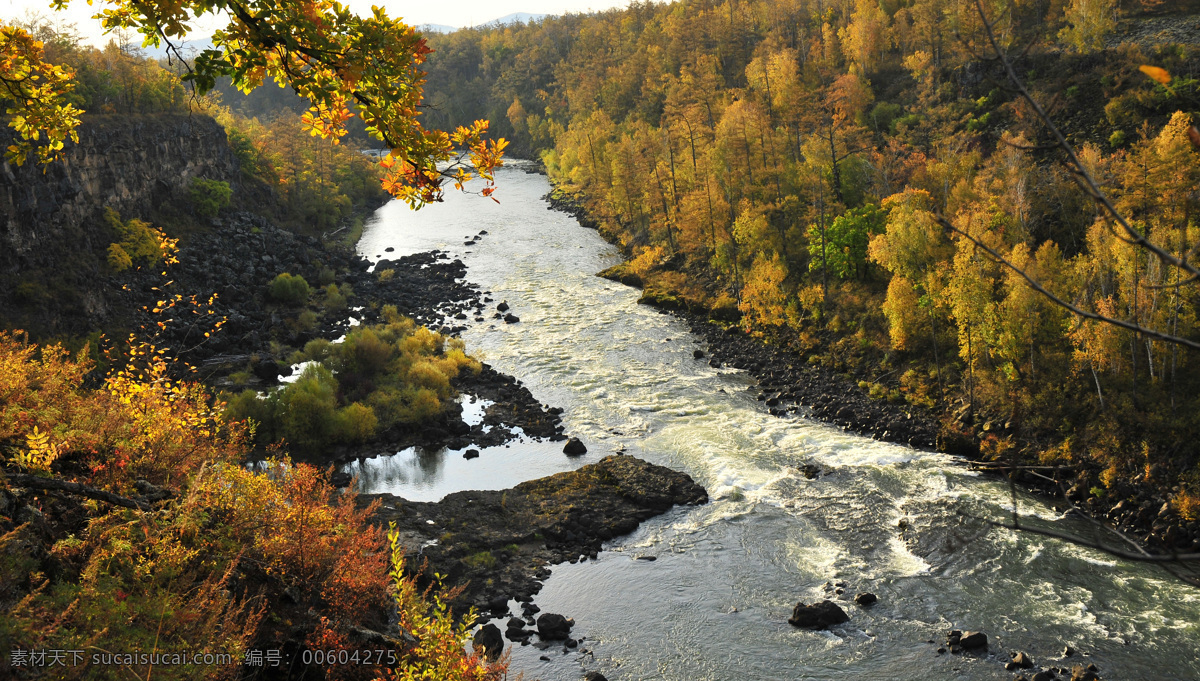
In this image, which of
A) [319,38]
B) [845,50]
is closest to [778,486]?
[319,38]

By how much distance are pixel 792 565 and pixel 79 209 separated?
1668 inches

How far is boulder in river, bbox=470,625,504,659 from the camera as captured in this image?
56.3ft

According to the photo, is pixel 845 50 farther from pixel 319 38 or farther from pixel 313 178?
pixel 319 38

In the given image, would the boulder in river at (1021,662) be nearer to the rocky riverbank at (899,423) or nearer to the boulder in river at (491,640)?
the rocky riverbank at (899,423)

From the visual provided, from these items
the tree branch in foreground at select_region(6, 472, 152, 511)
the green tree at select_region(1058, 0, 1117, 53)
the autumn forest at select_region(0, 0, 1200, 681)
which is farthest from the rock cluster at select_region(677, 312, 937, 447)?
the green tree at select_region(1058, 0, 1117, 53)

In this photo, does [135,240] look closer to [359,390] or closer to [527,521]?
[359,390]

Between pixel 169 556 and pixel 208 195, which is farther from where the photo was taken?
pixel 208 195

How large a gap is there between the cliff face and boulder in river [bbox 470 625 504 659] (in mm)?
28740

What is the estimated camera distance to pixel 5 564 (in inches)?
292

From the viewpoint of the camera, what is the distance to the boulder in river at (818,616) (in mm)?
17750

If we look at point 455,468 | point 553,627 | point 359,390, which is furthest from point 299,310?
point 553,627

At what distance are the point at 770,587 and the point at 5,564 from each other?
1694cm

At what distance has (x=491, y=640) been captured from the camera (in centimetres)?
1741

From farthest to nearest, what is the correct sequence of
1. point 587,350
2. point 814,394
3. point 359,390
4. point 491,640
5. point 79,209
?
1. point 79,209
2. point 587,350
3. point 359,390
4. point 814,394
5. point 491,640
